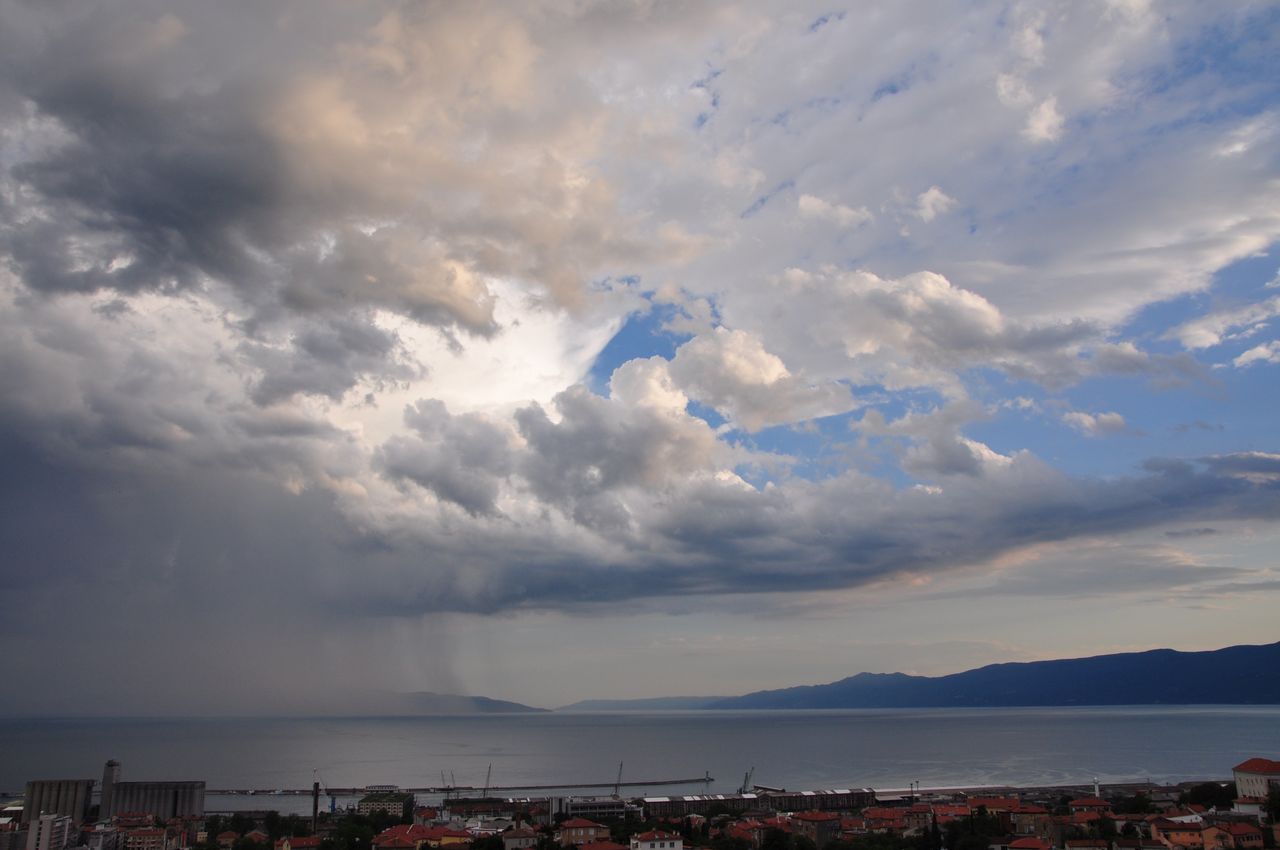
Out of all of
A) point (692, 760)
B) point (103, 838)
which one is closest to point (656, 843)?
point (103, 838)

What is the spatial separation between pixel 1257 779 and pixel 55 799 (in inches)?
→ 2747

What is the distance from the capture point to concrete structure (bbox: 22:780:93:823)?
52.7m

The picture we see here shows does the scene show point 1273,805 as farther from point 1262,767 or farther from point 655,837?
point 655,837

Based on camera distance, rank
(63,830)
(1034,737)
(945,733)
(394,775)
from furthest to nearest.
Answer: (945,733)
(1034,737)
(394,775)
(63,830)

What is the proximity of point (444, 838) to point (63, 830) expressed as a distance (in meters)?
21.9

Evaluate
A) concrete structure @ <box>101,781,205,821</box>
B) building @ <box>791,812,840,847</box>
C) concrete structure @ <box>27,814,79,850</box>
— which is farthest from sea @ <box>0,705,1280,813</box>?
building @ <box>791,812,840,847</box>

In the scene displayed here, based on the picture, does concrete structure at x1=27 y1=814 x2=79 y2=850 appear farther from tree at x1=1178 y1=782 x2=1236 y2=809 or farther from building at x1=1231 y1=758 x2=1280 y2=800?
building at x1=1231 y1=758 x2=1280 y2=800

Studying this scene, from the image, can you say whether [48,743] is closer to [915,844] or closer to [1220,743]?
[915,844]

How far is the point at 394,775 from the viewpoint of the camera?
100 metres

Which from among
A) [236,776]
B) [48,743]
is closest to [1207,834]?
[236,776]

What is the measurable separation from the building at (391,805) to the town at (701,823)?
0.42ft

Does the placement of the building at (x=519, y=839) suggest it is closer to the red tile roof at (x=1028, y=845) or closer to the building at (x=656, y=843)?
the building at (x=656, y=843)

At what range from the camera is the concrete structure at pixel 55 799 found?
52.7 meters

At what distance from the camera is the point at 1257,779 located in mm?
46250
